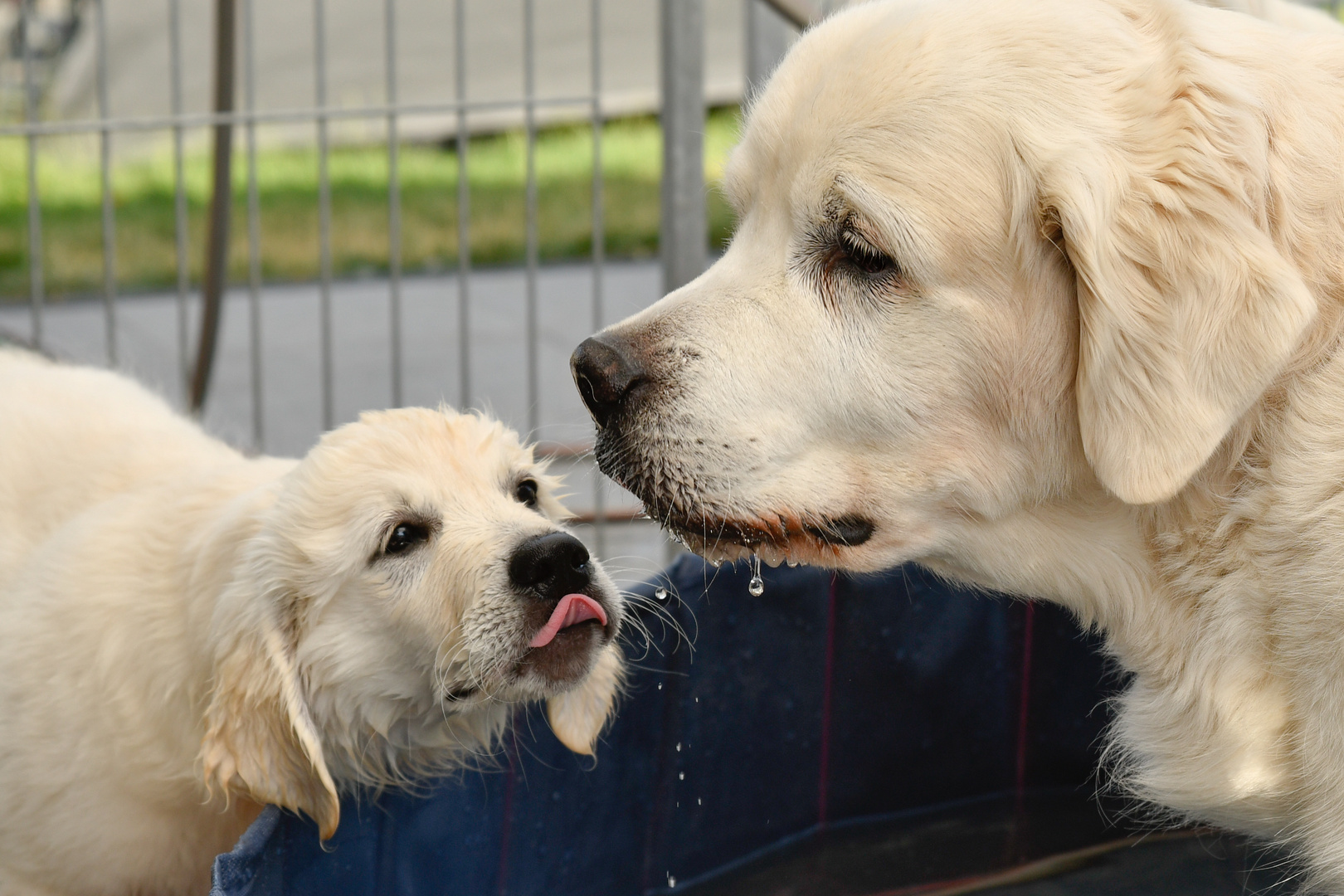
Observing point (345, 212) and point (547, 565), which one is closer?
point (547, 565)

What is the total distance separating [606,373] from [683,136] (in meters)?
1.69

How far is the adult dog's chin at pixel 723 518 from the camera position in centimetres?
192

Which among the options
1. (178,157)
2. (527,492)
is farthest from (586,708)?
(178,157)

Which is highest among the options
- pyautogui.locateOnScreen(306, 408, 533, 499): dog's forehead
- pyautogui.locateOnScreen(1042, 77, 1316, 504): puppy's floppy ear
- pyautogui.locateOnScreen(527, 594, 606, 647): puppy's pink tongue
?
pyautogui.locateOnScreen(1042, 77, 1316, 504): puppy's floppy ear

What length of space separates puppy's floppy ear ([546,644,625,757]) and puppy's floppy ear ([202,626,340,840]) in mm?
447

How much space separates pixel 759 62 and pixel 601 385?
6.63 feet

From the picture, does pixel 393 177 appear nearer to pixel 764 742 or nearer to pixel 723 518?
pixel 764 742

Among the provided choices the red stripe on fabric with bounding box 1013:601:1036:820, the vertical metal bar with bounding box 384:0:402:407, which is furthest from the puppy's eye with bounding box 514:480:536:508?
the vertical metal bar with bounding box 384:0:402:407

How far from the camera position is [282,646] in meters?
2.29

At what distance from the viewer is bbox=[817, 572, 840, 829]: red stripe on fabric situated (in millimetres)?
→ 2820

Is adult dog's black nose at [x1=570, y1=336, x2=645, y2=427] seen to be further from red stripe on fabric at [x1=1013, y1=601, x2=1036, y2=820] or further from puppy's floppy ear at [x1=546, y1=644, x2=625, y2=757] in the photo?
red stripe on fabric at [x1=1013, y1=601, x2=1036, y2=820]

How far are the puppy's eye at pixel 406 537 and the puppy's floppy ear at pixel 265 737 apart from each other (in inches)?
10.1

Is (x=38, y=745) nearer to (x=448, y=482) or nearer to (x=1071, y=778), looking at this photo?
(x=448, y=482)

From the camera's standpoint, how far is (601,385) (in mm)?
1929
